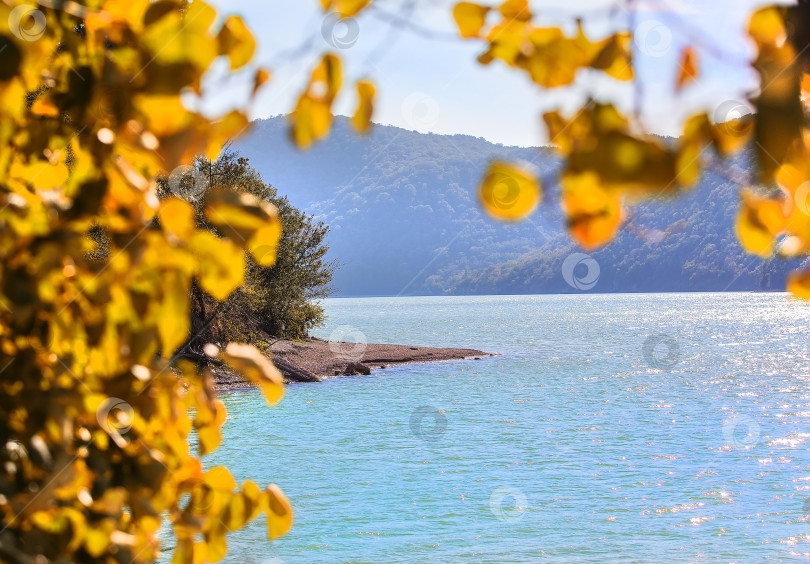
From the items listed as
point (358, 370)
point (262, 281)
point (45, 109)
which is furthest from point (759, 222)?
point (358, 370)

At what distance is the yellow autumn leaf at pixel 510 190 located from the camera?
43.8 inches

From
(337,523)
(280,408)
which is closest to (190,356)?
(280,408)

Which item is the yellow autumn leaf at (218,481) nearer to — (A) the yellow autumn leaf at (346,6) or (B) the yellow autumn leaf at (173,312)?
(B) the yellow autumn leaf at (173,312)

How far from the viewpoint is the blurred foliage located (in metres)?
1.29

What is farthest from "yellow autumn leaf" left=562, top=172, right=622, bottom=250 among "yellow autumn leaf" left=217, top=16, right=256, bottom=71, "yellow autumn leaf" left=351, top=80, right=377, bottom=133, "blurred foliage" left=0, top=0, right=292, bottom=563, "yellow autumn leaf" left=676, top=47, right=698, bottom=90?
"yellow autumn leaf" left=217, top=16, right=256, bottom=71

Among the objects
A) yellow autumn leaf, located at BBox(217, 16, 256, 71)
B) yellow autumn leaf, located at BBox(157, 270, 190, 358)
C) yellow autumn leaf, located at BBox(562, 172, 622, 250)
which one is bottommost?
yellow autumn leaf, located at BBox(157, 270, 190, 358)

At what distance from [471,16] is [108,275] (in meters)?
0.86

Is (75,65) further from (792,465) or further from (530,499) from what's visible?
(792,465)

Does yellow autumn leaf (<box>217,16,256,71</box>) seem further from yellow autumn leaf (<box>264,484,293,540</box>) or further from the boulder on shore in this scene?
the boulder on shore

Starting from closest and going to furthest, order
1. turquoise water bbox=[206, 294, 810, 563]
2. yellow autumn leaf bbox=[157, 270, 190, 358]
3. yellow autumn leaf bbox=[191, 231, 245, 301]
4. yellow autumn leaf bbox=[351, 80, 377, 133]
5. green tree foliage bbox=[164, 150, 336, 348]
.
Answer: yellow autumn leaf bbox=[157, 270, 190, 358]
yellow autumn leaf bbox=[191, 231, 245, 301]
yellow autumn leaf bbox=[351, 80, 377, 133]
turquoise water bbox=[206, 294, 810, 563]
green tree foliage bbox=[164, 150, 336, 348]

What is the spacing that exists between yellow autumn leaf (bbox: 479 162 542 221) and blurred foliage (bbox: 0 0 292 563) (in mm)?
446

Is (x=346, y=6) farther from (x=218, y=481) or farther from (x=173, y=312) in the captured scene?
(x=218, y=481)

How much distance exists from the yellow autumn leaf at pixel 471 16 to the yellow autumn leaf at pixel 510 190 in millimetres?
330

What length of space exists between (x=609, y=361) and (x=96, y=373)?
56282 mm
